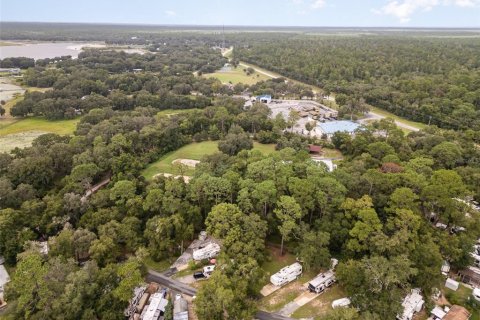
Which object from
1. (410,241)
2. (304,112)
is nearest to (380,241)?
(410,241)

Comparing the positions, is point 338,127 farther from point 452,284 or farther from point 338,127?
point 452,284

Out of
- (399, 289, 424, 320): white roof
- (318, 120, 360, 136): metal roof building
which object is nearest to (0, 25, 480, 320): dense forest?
(399, 289, 424, 320): white roof

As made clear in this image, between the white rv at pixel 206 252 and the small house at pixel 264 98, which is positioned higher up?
the small house at pixel 264 98

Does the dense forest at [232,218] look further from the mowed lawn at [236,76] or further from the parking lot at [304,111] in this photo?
the mowed lawn at [236,76]

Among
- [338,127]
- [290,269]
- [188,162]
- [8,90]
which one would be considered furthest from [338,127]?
[8,90]

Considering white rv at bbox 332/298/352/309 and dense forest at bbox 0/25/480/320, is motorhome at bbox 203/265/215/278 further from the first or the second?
white rv at bbox 332/298/352/309

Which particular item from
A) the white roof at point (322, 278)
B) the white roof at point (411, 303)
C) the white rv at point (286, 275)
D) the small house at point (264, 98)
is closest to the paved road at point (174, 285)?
the white rv at point (286, 275)

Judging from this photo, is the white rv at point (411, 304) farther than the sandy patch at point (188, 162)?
No
